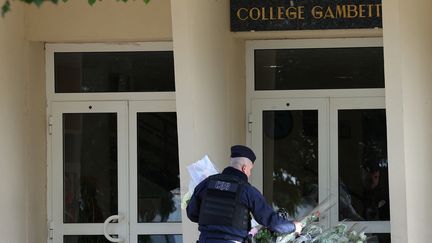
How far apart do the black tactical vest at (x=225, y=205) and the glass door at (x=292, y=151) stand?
7.46 feet

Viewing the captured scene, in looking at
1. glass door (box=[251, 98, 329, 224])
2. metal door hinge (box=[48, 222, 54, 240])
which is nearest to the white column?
glass door (box=[251, 98, 329, 224])

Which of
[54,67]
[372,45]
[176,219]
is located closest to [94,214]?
[176,219]

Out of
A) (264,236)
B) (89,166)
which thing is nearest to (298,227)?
(264,236)

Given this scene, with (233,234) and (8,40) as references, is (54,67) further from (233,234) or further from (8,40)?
(233,234)

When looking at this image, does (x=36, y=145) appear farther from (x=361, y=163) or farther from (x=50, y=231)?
(x=361, y=163)

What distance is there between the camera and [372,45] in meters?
7.21

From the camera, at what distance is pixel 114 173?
756cm

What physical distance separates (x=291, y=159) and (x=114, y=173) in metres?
1.69

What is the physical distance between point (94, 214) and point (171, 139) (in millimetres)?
1035

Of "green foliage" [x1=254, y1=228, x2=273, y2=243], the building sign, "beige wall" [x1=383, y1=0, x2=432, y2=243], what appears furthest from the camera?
the building sign

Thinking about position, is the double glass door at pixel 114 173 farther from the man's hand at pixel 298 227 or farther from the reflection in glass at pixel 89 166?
the man's hand at pixel 298 227

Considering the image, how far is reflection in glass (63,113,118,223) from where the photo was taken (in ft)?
24.8

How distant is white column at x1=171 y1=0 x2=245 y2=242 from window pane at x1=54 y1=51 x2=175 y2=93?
90 centimetres

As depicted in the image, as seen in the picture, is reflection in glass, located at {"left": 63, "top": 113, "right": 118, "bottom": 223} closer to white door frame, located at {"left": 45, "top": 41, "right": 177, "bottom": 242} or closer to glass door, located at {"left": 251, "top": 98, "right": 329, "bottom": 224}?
white door frame, located at {"left": 45, "top": 41, "right": 177, "bottom": 242}
